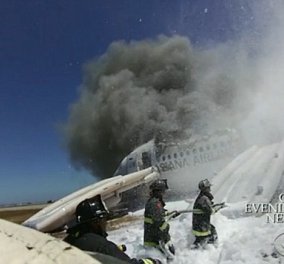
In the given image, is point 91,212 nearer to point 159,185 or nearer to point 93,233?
point 93,233

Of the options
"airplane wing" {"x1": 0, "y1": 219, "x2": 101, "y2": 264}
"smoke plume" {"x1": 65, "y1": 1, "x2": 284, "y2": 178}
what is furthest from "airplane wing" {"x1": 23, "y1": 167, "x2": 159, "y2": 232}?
"airplane wing" {"x1": 0, "y1": 219, "x2": 101, "y2": 264}

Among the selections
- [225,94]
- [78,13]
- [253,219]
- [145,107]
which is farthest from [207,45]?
[253,219]

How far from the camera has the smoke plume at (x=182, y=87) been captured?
266 centimetres

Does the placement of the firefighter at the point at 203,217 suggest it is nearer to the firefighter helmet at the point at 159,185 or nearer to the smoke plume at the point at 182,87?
the firefighter helmet at the point at 159,185

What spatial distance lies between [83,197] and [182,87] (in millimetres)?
677

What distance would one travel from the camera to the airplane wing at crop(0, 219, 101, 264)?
658 mm

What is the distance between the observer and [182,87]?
106 inches

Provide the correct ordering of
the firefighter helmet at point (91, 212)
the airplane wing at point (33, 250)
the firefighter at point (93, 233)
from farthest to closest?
the firefighter helmet at point (91, 212)
the firefighter at point (93, 233)
the airplane wing at point (33, 250)

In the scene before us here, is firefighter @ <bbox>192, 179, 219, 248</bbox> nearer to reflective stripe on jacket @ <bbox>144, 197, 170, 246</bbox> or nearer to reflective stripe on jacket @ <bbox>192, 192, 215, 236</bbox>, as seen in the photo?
reflective stripe on jacket @ <bbox>192, 192, 215, 236</bbox>

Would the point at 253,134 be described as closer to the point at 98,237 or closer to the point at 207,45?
the point at 207,45

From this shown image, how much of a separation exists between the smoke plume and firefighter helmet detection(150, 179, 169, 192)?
0.65 ft

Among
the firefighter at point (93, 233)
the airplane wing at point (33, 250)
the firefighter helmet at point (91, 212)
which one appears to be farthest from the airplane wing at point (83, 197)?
the airplane wing at point (33, 250)

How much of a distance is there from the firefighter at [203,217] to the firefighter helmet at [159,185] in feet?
0.52

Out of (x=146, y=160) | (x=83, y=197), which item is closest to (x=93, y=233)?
(x=83, y=197)
